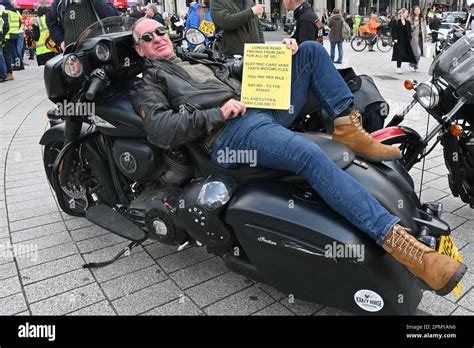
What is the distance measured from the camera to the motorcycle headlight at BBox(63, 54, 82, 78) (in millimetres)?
2639

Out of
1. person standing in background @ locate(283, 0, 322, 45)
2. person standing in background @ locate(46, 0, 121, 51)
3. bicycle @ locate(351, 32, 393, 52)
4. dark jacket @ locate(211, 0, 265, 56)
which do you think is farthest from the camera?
bicycle @ locate(351, 32, 393, 52)

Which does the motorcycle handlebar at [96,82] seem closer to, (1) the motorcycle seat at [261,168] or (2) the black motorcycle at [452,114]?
(1) the motorcycle seat at [261,168]

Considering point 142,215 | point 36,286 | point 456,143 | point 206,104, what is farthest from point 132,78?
point 456,143

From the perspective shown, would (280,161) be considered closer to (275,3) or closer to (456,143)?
(456,143)

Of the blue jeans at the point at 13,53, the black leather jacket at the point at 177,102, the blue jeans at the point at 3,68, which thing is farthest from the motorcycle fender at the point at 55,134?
the blue jeans at the point at 13,53

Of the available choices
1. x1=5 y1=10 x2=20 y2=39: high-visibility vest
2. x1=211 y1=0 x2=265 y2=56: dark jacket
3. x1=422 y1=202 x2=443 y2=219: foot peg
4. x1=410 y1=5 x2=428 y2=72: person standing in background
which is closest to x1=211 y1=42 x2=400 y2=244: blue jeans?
x1=422 y1=202 x2=443 y2=219: foot peg

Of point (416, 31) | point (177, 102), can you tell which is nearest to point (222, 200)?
point (177, 102)

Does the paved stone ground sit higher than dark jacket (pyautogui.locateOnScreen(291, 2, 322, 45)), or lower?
lower

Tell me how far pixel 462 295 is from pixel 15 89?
38.5 ft

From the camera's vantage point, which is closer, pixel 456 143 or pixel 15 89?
pixel 456 143

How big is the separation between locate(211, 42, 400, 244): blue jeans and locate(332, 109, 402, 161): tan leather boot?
0.09 metres

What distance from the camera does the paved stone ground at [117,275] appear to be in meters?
2.63

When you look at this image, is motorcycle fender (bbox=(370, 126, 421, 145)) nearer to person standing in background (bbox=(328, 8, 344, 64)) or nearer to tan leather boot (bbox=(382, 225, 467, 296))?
tan leather boot (bbox=(382, 225, 467, 296))

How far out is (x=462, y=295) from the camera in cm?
268
